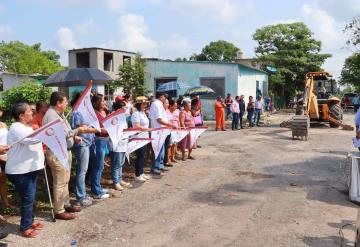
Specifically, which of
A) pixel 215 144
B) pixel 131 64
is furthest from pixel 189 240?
pixel 131 64

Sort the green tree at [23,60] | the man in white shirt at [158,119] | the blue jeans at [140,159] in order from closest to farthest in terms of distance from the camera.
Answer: the blue jeans at [140,159]
the man in white shirt at [158,119]
the green tree at [23,60]

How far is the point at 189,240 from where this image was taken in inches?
205

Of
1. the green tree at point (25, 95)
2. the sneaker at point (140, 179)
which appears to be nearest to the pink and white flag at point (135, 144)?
the sneaker at point (140, 179)

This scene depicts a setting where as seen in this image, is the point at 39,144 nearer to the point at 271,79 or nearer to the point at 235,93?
the point at 235,93

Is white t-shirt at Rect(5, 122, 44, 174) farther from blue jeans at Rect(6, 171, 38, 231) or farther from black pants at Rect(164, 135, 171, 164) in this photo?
black pants at Rect(164, 135, 171, 164)

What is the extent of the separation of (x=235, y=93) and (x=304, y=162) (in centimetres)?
1321

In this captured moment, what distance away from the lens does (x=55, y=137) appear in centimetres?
520

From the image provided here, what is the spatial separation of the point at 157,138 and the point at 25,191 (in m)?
3.85

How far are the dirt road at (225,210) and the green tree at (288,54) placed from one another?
25363 mm

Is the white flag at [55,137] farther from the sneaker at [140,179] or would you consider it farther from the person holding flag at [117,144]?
the sneaker at [140,179]

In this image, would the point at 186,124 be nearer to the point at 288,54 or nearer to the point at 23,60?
the point at 288,54

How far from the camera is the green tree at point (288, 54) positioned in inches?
1368

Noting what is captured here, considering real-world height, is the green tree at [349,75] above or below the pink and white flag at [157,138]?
above

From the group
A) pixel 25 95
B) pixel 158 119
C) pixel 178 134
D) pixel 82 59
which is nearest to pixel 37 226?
pixel 158 119
